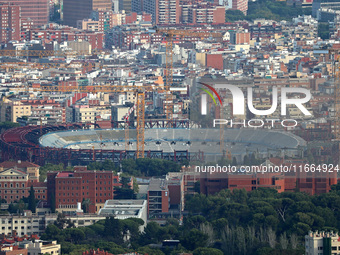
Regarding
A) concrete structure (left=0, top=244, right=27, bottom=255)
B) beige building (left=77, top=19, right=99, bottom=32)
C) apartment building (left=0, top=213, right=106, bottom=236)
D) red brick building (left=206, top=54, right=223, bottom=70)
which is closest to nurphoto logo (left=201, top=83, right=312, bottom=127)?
apartment building (left=0, top=213, right=106, bottom=236)

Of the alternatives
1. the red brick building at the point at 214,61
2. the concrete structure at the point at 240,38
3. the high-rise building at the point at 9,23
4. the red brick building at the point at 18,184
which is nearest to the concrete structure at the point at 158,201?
the red brick building at the point at 18,184

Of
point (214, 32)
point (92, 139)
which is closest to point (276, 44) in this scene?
point (214, 32)

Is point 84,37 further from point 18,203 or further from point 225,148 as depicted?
point 18,203

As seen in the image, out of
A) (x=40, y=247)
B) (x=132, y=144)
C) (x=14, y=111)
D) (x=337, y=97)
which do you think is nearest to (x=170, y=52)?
(x=14, y=111)

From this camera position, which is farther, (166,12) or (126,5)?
(126,5)

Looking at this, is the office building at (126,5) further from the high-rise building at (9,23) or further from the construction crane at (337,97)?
the construction crane at (337,97)

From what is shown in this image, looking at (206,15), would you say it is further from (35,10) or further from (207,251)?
(207,251)

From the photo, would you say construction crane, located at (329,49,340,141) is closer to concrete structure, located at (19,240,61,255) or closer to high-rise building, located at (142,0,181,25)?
concrete structure, located at (19,240,61,255)
